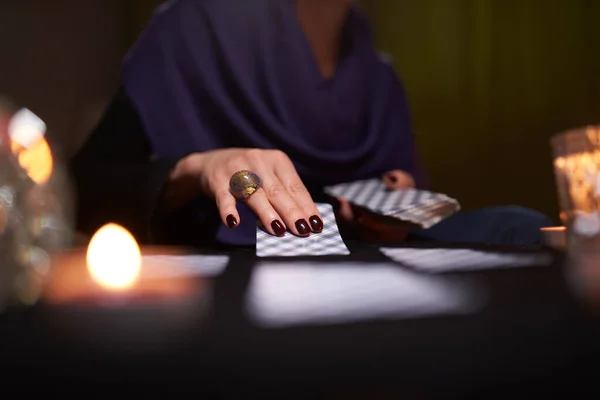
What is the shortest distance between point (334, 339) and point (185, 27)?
2.32 ft

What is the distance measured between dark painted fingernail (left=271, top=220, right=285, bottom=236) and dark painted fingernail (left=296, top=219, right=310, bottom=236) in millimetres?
15

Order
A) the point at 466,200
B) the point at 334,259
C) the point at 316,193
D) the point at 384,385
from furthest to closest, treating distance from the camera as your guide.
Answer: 1. the point at 466,200
2. the point at 316,193
3. the point at 334,259
4. the point at 384,385

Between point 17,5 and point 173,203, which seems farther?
point 17,5

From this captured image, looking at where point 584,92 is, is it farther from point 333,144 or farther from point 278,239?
point 278,239

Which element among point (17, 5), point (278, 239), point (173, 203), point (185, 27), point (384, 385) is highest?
point (17, 5)

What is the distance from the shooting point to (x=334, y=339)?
9.7 inches

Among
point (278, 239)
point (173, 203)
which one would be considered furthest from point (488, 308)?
point (173, 203)

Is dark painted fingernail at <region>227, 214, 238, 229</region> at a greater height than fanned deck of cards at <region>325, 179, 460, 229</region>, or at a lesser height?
greater

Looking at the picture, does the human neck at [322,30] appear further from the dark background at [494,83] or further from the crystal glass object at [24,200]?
the crystal glass object at [24,200]

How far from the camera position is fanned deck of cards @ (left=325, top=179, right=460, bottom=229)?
1.93ft

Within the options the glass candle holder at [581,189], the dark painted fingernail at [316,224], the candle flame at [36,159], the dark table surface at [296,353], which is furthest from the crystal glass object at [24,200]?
the glass candle holder at [581,189]

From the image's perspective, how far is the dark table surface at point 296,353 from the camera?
0.22 metres

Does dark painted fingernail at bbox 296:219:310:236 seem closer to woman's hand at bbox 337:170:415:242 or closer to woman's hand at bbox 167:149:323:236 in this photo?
woman's hand at bbox 167:149:323:236

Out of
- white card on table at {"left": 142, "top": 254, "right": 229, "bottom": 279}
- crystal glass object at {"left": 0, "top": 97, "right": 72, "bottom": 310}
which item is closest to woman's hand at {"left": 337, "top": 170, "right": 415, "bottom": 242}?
white card on table at {"left": 142, "top": 254, "right": 229, "bottom": 279}
